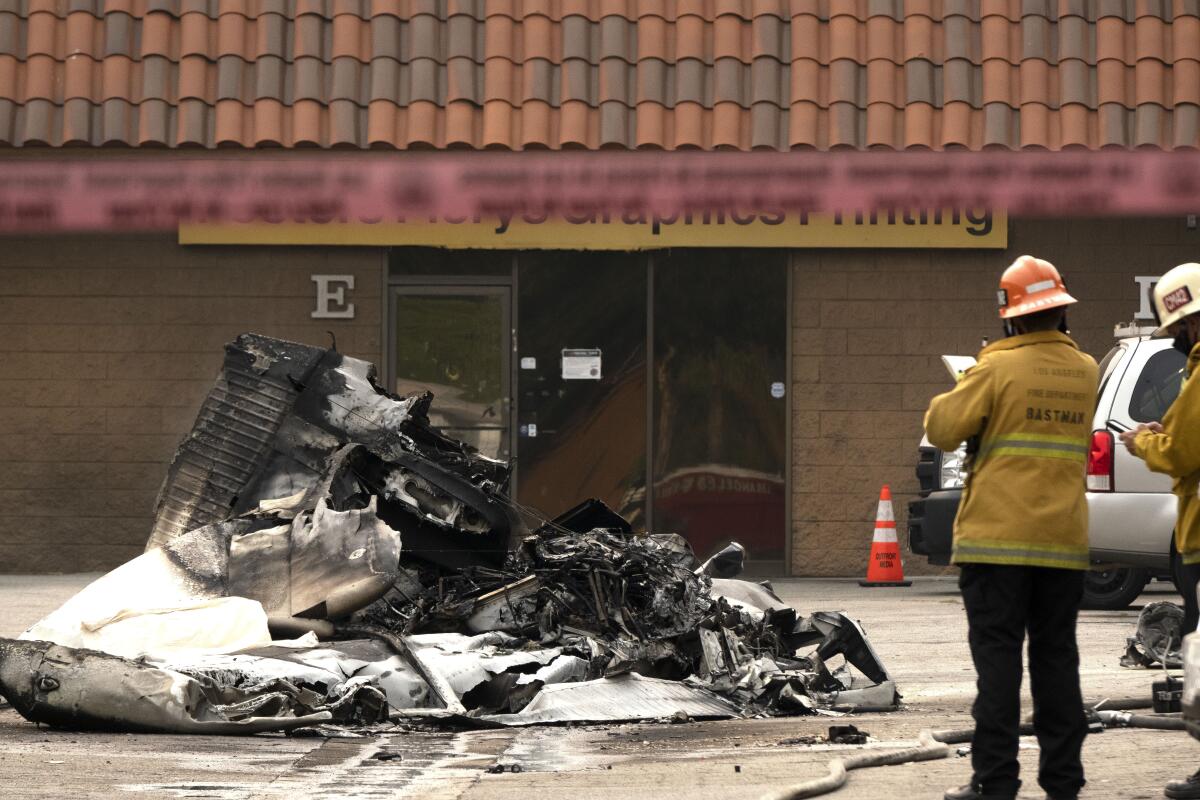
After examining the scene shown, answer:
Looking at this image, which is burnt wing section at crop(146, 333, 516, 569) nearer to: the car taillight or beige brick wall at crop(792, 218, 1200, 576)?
the car taillight

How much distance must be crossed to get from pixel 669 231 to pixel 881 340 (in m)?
2.12

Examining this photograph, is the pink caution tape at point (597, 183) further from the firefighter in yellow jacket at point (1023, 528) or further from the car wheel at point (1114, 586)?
the firefighter in yellow jacket at point (1023, 528)

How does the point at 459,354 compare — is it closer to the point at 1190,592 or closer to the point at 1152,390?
the point at 1152,390

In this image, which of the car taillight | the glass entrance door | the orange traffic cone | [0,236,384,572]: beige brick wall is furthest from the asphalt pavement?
[0,236,384,572]: beige brick wall

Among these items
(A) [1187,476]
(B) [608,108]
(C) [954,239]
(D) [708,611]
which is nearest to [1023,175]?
(C) [954,239]

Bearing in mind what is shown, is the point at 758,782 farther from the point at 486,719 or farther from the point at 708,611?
the point at 708,611

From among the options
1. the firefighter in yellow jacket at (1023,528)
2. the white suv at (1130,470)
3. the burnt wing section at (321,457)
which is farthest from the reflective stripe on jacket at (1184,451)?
the white suv at (1130,470)

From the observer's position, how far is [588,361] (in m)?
18.7

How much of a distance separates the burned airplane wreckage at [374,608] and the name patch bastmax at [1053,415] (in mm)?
3295

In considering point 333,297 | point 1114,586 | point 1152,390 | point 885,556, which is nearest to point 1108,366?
point 1152,390

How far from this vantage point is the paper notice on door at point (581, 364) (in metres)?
18.7

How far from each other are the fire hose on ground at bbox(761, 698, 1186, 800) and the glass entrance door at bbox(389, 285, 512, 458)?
9848 mm

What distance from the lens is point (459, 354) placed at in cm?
1878

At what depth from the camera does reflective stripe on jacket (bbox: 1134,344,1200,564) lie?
7.13 m
